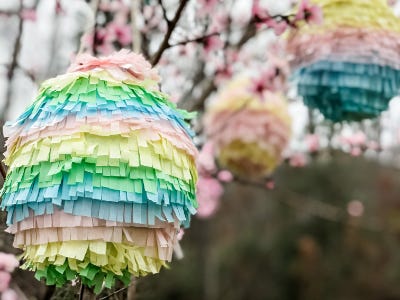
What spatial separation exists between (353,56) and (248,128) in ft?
2.52

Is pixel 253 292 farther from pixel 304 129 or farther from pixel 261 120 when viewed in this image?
pixel 261 120

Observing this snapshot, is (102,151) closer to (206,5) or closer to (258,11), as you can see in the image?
(258,11)

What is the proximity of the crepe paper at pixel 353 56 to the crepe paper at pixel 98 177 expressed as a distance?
55 centimetres

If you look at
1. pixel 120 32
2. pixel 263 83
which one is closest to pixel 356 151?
pixel 263 83

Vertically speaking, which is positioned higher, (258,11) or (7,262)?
(258,11)

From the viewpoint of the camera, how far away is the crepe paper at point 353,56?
4.49 feet

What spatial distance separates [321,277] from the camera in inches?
407

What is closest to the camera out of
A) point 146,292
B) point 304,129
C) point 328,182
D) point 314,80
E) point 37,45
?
point 314,80

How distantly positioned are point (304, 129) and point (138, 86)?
3669mm

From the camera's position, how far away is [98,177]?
85cm

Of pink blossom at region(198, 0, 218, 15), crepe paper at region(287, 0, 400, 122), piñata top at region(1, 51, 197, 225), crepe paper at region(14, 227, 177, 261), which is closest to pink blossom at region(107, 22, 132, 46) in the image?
pink blossom at region(198, 0, 218, 15)

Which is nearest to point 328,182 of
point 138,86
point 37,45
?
point 37,45

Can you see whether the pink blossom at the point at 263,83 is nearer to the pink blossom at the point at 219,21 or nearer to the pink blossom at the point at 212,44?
the pink blossom at the point at 212,44

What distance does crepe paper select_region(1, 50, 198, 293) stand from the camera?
851 mm
